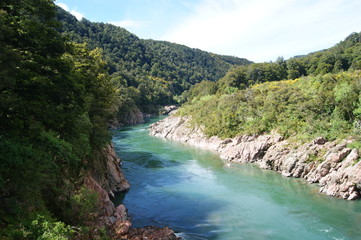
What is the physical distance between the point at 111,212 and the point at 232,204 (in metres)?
9.45

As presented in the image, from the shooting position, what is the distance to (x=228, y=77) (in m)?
77.3

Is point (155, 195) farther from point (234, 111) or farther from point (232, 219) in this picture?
point (234, 111)

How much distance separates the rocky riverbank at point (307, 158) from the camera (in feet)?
80.6

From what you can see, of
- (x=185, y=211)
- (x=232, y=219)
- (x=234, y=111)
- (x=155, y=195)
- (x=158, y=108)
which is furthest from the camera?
(x=158, y=108)

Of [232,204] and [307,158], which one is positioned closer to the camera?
[232,204]

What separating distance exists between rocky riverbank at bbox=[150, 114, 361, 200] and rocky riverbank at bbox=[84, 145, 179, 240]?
15630mm

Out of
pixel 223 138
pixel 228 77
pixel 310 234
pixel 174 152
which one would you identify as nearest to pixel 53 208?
pixel 310 234

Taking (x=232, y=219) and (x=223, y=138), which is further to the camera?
(x=223, y=138)

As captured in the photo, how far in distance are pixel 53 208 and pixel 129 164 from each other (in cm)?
2190

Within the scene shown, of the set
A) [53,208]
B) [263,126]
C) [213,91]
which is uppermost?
[213,91]

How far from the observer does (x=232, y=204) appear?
23.5m

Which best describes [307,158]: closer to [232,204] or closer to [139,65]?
[232,204]

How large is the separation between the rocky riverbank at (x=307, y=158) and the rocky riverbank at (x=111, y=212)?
15630 mm

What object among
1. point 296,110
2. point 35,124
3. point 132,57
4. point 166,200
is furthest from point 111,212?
point 132,57
